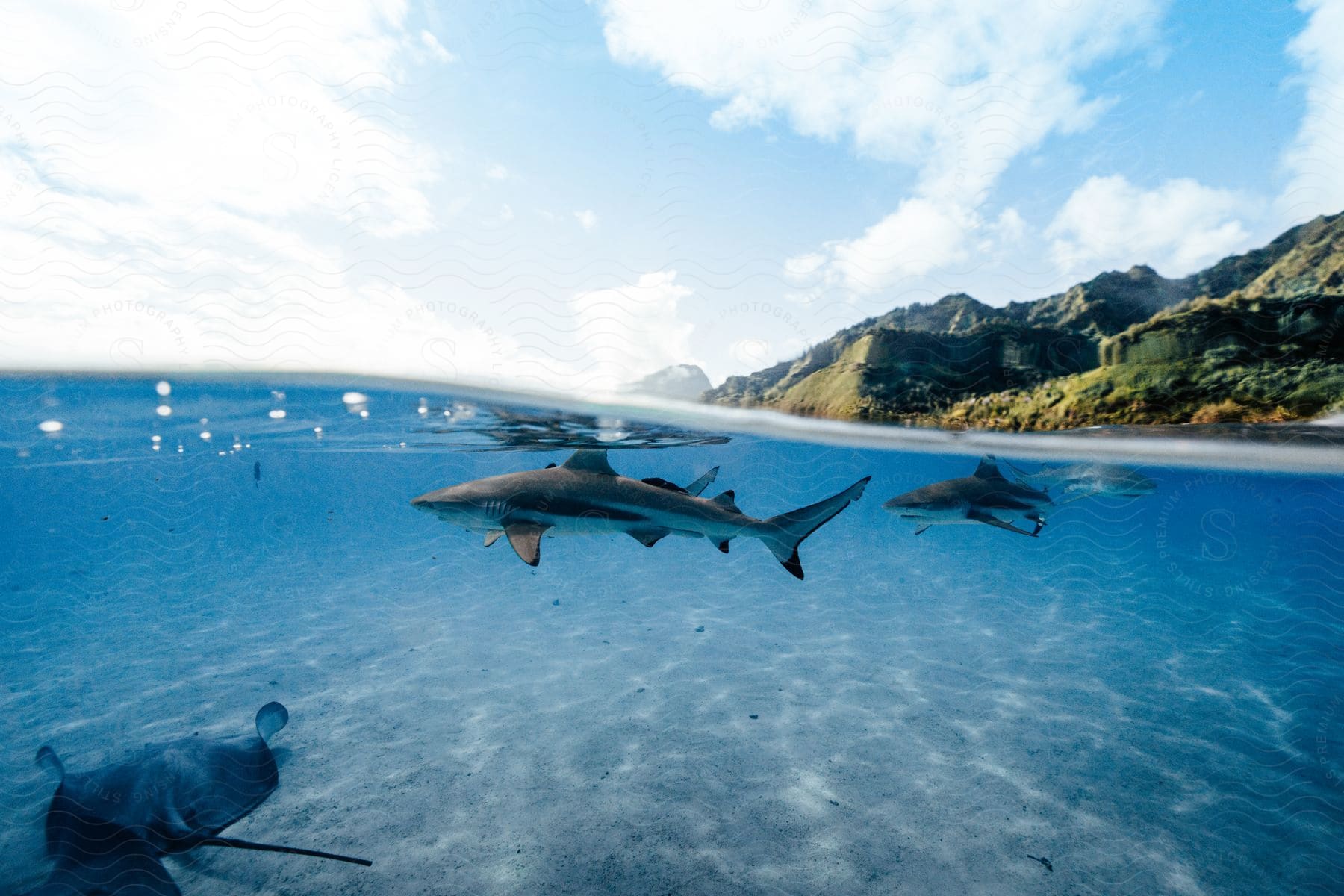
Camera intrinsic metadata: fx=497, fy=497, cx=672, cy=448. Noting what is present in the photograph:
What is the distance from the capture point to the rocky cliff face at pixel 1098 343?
691 cm

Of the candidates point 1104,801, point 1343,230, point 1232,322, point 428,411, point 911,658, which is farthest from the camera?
point 428,411

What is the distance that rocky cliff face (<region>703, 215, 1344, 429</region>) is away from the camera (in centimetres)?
691

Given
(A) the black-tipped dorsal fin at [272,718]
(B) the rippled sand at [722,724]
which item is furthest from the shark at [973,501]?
Result: (A) the black-tipped dorsal fin at [272,718]

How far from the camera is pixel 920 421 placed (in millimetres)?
13297

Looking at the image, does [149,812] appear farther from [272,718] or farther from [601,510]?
[601,510]

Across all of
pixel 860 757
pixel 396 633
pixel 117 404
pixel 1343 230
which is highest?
pixel 1343 230

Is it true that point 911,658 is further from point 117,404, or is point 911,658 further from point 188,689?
point 117,404

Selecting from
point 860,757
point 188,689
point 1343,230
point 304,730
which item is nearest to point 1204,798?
point 860,757

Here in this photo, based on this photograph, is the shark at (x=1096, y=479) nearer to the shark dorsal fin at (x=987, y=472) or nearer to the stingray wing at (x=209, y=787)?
the shark dorsal fin at (x=987, y=472)

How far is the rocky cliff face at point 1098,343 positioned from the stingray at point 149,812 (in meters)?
11.5

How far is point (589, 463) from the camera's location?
20.9 ft

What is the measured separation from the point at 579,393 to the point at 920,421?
905 centimetres

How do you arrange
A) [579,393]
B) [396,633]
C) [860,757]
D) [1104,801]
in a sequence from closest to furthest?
1. [1104,801]
2. [860,757]
3. [396,633]
4. [579,393]

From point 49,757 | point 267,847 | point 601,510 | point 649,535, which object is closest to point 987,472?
point 649,535
